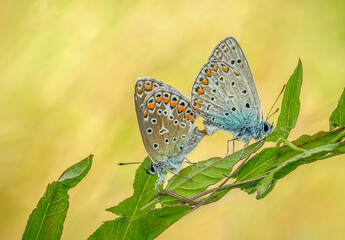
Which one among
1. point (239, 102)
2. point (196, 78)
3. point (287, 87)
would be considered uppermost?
point (196, 78)

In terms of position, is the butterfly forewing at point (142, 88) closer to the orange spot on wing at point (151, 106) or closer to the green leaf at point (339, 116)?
the orange spot on wing at point (151, 106)

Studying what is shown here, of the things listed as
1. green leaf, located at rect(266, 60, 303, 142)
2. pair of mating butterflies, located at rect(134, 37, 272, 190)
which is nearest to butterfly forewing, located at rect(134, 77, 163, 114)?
pair of mating butterflies, located at rect(134, 37, 272, 190)

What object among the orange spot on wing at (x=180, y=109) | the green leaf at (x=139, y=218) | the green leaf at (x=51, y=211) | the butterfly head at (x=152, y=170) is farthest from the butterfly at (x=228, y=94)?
the green leaf at (x=51, y=211)

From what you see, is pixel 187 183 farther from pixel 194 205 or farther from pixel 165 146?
pixel 165 146

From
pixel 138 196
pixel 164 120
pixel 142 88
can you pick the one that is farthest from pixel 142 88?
pixel 138 196

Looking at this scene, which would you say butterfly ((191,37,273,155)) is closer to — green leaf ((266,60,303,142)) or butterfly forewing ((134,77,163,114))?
butterfly forewing ((134,77,163,114))

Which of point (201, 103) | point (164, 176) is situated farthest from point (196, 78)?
point (164, 176)

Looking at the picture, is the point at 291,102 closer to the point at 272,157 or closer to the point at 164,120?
the point at 272,157
